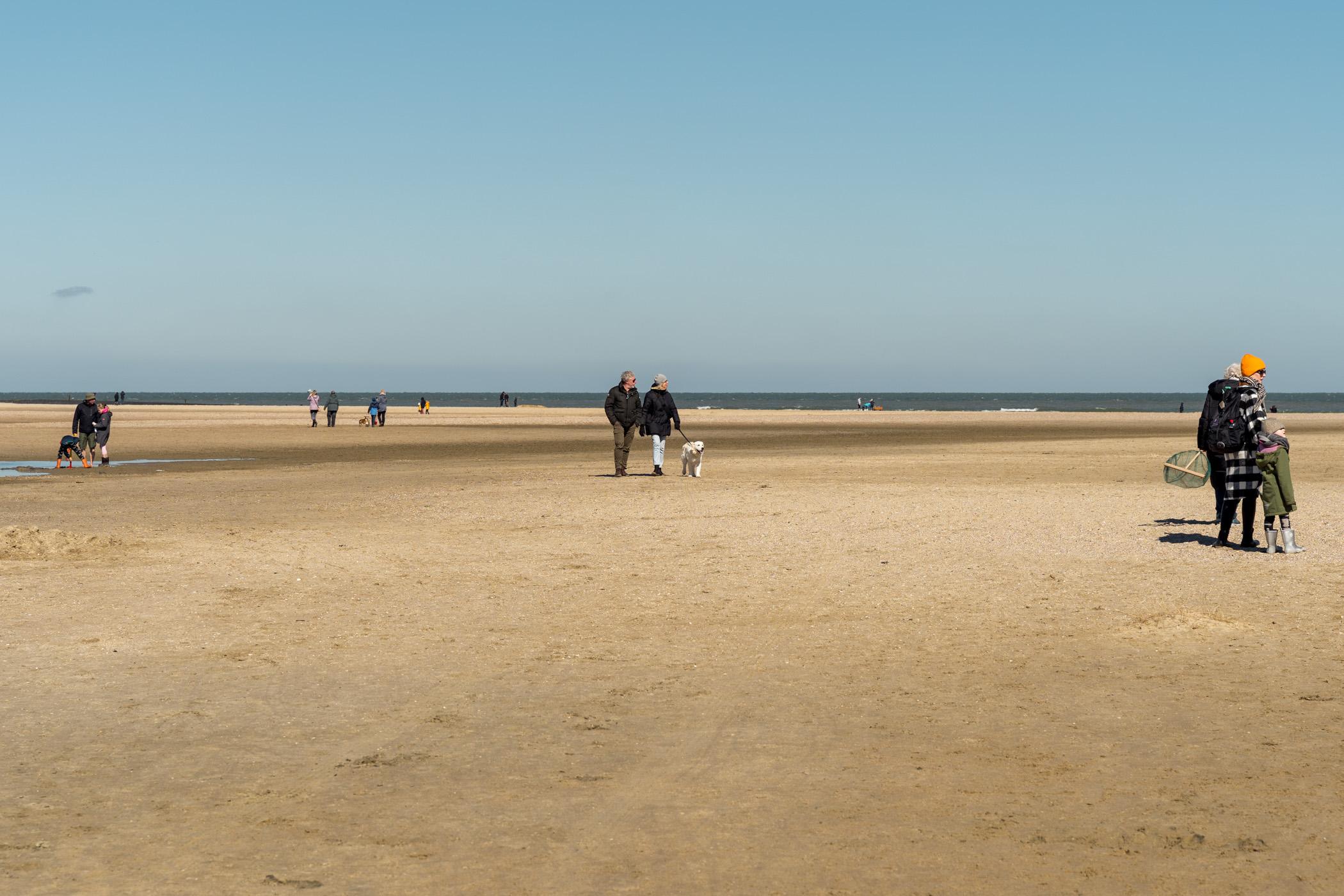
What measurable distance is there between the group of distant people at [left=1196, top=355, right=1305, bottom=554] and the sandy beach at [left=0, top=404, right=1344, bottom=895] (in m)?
0.56

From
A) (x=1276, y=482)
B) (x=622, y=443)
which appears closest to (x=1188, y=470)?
(x=1276, y=482)

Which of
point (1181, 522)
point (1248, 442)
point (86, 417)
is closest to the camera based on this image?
point (1248, 442)

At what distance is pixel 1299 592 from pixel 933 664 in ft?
14.6

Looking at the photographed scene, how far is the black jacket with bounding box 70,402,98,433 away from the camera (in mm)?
29000

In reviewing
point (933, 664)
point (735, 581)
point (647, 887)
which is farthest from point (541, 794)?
point (735, 581)

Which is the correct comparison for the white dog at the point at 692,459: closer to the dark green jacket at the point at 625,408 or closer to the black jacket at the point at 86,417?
the dark green jacket at the point at 625,408

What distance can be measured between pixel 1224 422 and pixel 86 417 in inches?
967

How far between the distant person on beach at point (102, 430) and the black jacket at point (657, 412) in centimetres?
1346

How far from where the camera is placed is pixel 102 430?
3009 cm

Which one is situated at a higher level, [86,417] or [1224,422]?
[1224,422]

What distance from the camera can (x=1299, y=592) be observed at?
1109 centimetres

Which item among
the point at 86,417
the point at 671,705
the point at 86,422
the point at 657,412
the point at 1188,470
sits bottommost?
the point at 671,705

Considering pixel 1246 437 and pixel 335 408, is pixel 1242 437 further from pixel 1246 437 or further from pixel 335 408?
pixel 335 408

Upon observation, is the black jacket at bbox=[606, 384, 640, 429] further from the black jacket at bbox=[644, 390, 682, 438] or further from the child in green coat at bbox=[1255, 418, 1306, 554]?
the child in green coat at bbox=[1255, 418, 1306, 554]
